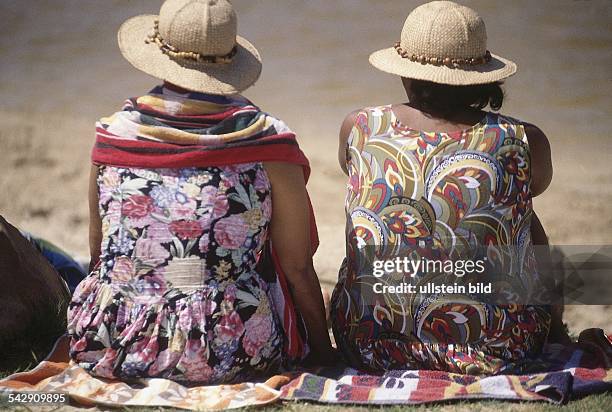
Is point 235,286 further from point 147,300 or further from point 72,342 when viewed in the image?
point 72,342

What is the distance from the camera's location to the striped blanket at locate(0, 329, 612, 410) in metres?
2.79

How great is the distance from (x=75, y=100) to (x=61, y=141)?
1.24ft

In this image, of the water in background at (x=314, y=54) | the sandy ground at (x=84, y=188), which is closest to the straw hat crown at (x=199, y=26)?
the sandy ground at (x=84, y=188)

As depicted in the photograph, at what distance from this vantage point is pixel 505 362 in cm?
298

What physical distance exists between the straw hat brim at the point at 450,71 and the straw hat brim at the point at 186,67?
46 cm

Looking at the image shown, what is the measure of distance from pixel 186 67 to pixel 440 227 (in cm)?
94

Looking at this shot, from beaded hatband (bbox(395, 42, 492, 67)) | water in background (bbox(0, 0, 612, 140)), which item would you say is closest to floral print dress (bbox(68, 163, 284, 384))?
beaded hatband (bbox(395, 42, 492, 67))

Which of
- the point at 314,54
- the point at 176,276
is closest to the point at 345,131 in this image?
the point at 176,276

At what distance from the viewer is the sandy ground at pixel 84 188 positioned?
482 cm

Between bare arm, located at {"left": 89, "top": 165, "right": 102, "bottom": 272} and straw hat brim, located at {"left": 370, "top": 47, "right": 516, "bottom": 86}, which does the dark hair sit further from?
bare arm, located at {"left": 89, "top": 165, "right": 102, "bottom": 272}

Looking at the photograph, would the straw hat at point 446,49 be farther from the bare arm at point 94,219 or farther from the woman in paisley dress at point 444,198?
the bare arm at point 94,219

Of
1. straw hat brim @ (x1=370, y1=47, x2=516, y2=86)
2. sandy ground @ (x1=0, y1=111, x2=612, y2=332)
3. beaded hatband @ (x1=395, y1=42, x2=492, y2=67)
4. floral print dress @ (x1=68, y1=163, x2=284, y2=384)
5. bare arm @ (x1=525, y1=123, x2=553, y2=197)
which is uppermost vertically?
beaded hatband @ (x1=395, y1=42, x2=492, y2=67)

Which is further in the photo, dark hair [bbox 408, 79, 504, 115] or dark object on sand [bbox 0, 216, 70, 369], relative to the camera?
dark object on sand [bbox 0, 216, 70, 369]

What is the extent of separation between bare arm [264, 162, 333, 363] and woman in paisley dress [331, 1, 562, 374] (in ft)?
0.49
